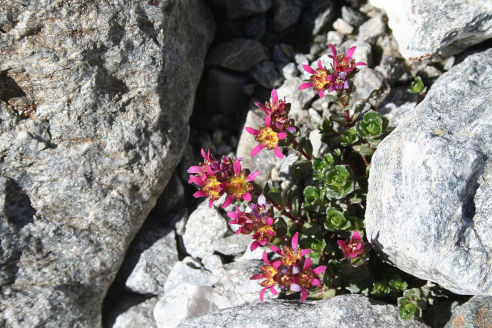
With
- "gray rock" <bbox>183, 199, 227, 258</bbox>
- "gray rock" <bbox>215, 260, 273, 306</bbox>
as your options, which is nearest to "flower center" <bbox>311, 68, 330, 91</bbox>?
"gray rock" <bbox>183, 199, 227, 258</bbox>

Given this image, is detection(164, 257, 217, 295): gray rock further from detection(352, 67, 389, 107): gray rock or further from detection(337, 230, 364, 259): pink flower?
detection(352, 67, 389, 107): gray rock

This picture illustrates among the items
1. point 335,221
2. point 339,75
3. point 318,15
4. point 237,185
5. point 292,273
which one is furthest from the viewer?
point 318,15

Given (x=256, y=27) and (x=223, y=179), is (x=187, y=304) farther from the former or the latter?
(x=256, y=27)

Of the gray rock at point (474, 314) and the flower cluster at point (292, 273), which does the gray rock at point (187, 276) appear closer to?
the flower cluster at point (292, 273)

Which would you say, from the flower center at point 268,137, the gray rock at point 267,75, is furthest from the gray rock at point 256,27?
the flower center at point 268,137

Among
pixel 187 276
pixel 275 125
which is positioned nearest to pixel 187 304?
pixel 187 276

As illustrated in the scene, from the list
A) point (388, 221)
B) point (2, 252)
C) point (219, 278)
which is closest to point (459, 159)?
point (388, 221)

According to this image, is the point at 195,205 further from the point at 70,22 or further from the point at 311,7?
the point at 311,7
